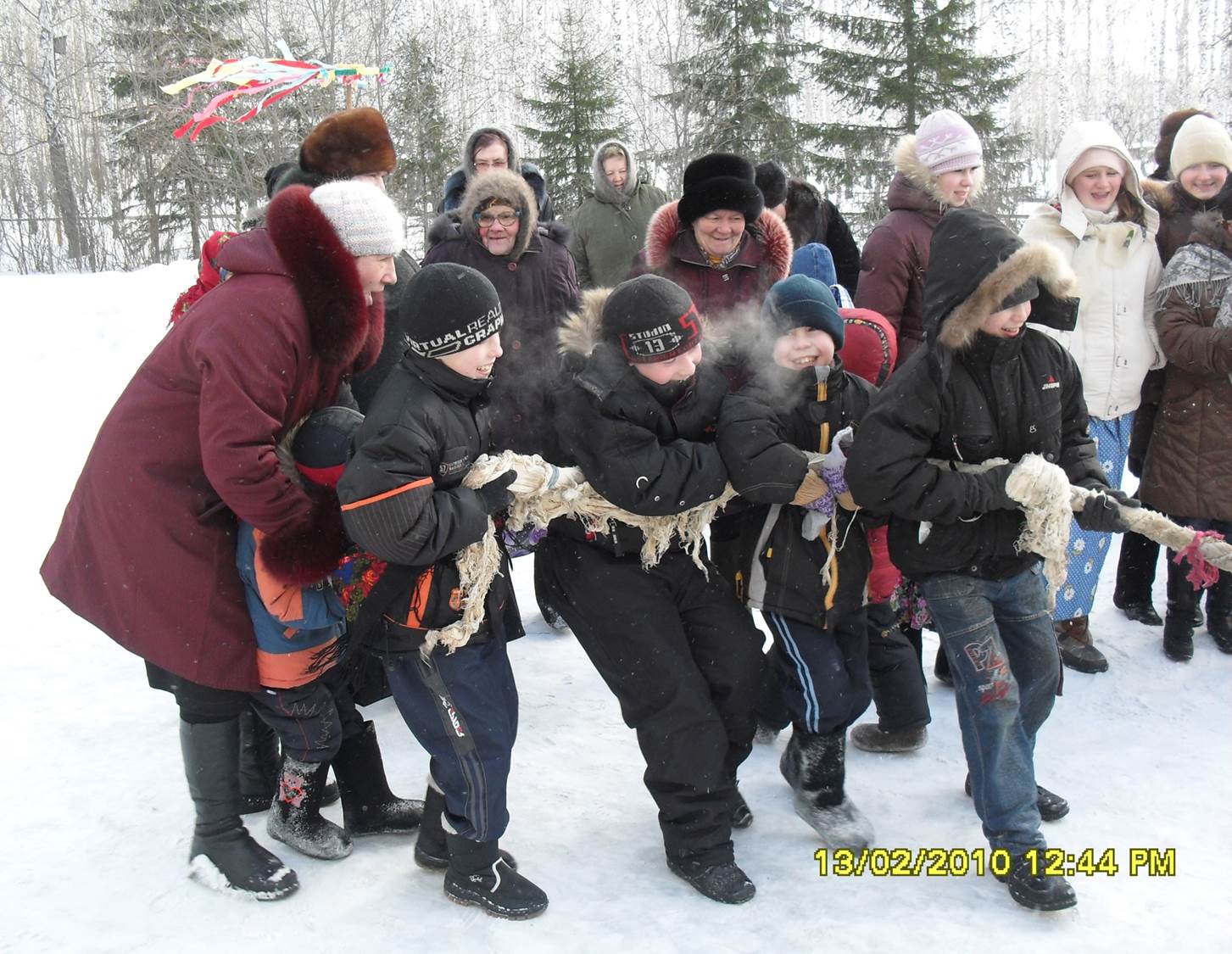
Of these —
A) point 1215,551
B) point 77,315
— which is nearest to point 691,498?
A: point 1215,551

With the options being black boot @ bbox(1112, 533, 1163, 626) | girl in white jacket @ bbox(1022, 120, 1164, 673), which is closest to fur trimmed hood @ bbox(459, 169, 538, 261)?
girl in white jacket @ bbox(1022, 120, 1164, 673)

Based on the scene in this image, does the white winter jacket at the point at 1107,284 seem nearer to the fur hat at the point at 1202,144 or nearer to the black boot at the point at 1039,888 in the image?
the fur hat at the point at 1202,144

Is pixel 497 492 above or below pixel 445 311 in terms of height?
below

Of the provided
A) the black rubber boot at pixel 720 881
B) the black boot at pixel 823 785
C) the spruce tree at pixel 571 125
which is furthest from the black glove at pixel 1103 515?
the spruce tree at pixel 571 125

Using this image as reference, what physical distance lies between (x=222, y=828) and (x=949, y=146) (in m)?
3.61

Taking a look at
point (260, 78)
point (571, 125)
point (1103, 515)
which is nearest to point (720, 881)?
point (1103, 515)

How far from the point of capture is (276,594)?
2670mm

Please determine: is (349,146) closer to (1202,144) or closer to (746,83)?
(1202,144)

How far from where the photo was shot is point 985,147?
14352 mm

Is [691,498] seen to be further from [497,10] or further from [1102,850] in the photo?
[497,10]

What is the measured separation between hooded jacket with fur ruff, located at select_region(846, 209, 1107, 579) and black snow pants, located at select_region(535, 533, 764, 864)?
1.89 feet

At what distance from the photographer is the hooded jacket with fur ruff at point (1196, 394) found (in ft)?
13.0

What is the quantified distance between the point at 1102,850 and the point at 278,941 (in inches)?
93.6

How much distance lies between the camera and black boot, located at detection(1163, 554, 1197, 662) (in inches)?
163
